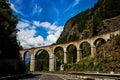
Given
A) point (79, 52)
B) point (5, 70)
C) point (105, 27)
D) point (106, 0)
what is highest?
point (106, 0)

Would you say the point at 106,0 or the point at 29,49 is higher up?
the point at 106,0

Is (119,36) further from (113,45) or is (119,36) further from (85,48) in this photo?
(85,48)

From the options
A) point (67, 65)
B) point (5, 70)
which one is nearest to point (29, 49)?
point (67, 65)

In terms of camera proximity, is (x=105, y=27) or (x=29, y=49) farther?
(x=29, y=49)

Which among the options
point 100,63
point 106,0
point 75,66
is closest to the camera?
point 100,63

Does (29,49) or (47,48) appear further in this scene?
(29,49)

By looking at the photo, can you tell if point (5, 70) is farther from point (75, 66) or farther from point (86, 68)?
point (75, 66)

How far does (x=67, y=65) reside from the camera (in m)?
96.6

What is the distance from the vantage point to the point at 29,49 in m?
117

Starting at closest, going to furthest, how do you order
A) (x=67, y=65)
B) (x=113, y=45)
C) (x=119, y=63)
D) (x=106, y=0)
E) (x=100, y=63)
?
(x=119, y=63), (x=100, y=63), (x=113, y=45), (x=67, y=65), (x=106, y=0)

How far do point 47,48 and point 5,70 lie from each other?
69489 mm

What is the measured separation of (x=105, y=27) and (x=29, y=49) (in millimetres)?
36399

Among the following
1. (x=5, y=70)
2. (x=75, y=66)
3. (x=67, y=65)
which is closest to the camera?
(x=5, y=70)

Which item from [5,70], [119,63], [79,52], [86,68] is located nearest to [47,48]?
[79,52]
